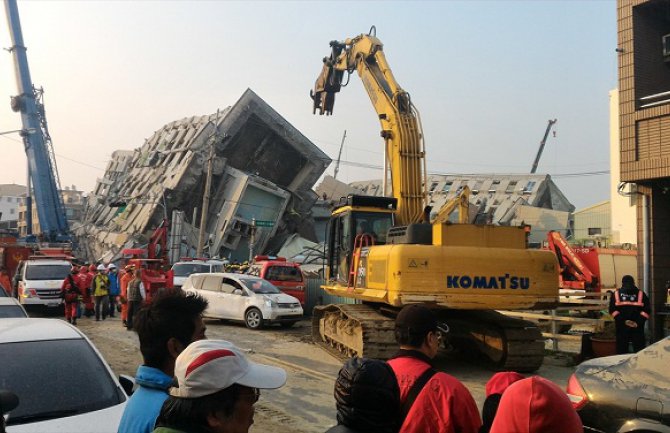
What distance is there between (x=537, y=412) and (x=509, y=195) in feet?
151

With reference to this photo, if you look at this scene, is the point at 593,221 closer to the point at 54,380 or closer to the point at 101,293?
the point at 101,293

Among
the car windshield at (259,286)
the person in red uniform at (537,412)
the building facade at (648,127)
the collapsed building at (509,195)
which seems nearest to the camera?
the person in red uniform at (537,412)

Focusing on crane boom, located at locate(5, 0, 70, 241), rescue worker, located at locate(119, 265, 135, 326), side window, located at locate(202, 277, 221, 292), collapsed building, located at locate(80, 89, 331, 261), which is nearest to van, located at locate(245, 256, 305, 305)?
side window, located at locate(202, 277, 221, 292)

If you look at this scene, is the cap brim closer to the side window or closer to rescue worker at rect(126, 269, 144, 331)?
rescue worker at rect(126, 269, 144, 331)

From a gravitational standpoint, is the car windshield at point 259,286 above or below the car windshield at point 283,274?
below

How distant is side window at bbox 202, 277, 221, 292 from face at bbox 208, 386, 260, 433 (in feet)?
52.0

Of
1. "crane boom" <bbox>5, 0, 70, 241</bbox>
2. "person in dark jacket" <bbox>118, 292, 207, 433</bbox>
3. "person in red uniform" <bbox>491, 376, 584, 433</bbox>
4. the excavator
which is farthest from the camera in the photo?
"crane boom" <bbox>5, 0, 70, 241</bbox>

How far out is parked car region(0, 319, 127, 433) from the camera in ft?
13.8

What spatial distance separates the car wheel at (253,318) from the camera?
16438 mm

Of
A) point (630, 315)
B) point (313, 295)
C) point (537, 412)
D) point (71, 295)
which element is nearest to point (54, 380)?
point (537, 412)

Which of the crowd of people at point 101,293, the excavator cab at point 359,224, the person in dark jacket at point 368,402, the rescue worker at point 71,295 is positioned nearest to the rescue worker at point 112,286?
the crowd of people at point 101,293

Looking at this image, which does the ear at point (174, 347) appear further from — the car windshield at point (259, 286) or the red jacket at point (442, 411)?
the car windshield at point (259, 286)

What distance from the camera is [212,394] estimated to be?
79.0 inches

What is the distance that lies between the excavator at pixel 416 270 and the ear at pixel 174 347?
505 cm
